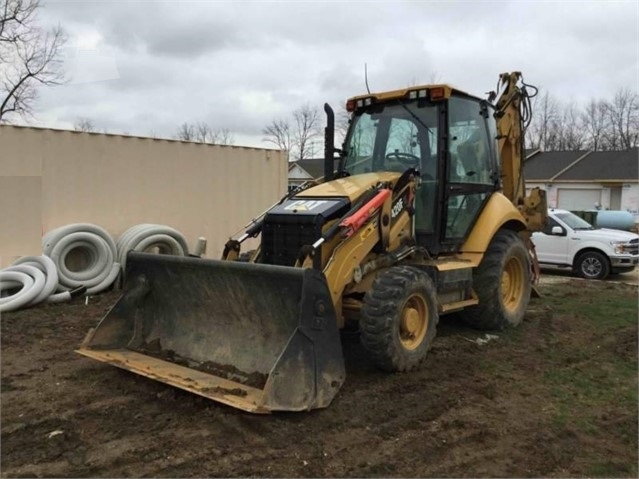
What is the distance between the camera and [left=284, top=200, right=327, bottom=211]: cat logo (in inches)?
215

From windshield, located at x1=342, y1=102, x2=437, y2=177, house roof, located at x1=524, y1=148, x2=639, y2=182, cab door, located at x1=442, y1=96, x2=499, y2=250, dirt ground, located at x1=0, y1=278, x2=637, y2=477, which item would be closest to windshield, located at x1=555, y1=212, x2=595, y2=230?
cab door, located at x1=442, y1=96, x2=499, y2=250

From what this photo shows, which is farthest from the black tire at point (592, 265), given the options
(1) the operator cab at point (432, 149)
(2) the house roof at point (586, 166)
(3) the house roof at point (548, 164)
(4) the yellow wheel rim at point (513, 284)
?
(3) the house roof at point (548, 164)

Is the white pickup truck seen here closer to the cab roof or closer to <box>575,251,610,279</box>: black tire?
<box>575,251,610,279</box>: black tire

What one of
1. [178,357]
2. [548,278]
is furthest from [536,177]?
[178,357]

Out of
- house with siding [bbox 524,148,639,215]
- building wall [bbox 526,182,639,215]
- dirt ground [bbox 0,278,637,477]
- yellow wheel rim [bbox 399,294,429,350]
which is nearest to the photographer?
dirt ground [bbox 0,278,637,477]

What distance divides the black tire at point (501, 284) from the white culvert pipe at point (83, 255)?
5470 millimetres

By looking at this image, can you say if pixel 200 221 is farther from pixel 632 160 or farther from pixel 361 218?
pixel 632 160

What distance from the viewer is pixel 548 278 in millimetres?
12727

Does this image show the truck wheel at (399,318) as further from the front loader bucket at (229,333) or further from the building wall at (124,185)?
the building wall at (124,185)

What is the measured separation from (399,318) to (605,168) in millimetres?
33617

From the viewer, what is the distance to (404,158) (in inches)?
250

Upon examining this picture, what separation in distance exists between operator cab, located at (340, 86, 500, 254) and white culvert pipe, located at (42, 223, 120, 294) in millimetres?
4456

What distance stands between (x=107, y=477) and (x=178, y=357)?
174 centimetres

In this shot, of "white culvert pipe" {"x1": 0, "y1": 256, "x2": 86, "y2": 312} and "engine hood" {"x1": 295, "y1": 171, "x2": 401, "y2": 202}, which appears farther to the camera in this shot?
"white culvert pipe" {"x1": 0, "y1": 256, "x2": 86, "y2": 312}
